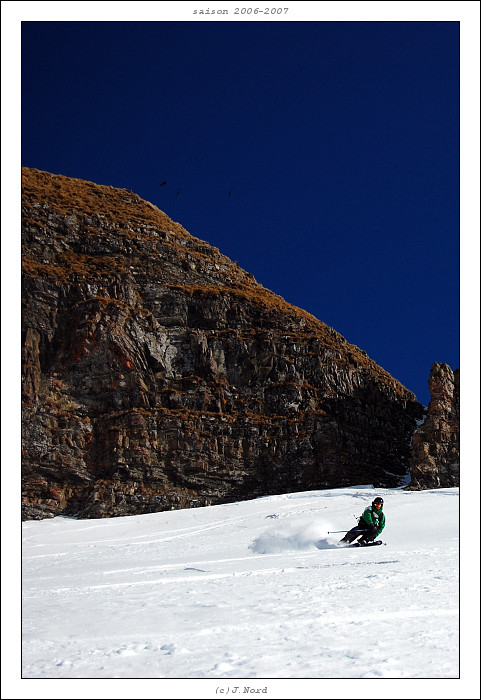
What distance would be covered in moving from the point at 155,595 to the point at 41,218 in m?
50.3

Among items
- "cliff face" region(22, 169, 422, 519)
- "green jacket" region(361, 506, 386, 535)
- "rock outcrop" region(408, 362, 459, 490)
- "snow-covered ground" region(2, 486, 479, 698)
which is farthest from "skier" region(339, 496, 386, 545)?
"cliff face" region(22, 169, 422, 519)

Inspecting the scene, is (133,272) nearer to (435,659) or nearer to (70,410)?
(70,410)

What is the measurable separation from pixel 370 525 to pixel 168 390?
109 feet

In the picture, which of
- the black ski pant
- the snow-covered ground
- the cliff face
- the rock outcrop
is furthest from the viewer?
the cliff face

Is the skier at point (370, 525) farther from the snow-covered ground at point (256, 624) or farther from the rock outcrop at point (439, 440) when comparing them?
the rock outcrop at point (439, 440)

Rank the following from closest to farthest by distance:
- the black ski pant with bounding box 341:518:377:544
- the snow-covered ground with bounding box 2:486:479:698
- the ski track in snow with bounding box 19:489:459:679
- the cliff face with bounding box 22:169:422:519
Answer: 1. the snow-covered ground with bounding box 2:486:479:698
2. the ski track in snow with bounding box 19:489:459:679
3. the black ski pant with bounding box 341:518:377:544
4. the cliff face with bounding box 22:169:422:519

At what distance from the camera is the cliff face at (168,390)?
39.8m

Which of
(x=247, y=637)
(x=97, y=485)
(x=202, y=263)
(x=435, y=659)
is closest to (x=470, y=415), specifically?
(x=435, y=659)

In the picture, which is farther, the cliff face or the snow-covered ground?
the cliff face

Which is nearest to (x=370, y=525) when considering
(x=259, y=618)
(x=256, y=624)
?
(x=259, y=618)

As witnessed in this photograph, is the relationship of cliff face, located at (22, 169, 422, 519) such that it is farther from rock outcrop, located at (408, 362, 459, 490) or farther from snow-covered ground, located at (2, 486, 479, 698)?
snow-covered ground, located at (2, 486, 479, 698)

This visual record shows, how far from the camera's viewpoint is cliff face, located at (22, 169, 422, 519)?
1566 inches

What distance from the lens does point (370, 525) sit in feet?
38.4

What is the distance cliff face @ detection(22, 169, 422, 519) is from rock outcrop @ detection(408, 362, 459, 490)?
4.14 meters
